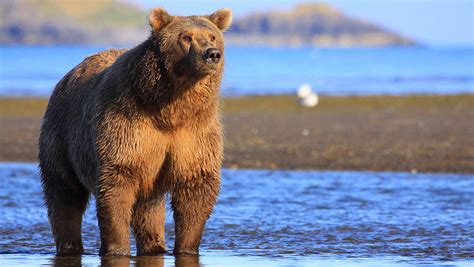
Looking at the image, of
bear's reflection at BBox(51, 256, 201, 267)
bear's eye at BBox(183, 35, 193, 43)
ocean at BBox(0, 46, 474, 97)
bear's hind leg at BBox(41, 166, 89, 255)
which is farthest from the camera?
ocean at BBox(0, 46, 474, 97)

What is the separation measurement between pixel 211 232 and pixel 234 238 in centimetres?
39

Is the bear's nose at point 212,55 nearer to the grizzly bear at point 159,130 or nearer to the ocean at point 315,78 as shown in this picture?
the grizzly bear at point 159,130

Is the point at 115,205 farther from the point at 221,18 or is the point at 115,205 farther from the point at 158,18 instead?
the point at 221,18

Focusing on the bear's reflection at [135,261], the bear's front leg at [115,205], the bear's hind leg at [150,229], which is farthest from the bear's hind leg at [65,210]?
the bear's front leg at [115,205]

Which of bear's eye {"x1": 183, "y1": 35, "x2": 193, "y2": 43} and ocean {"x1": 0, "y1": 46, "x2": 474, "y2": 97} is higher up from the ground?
ocean {"x1": 0, "y1": 46, "x2": 474, "y2": 97}

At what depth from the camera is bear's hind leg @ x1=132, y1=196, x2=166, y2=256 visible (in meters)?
8.73

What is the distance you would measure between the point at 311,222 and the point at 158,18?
3834 mm

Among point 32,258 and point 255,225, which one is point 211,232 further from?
point 32,258

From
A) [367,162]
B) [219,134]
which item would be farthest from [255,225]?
[367,162]

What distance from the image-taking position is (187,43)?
760cm

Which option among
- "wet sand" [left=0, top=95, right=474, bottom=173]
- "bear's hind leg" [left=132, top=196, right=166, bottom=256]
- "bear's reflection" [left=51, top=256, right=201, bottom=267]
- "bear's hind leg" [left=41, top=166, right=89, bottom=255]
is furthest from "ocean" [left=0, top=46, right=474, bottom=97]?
"wet sand" [left=0, top=95, right=474, bottom=173]

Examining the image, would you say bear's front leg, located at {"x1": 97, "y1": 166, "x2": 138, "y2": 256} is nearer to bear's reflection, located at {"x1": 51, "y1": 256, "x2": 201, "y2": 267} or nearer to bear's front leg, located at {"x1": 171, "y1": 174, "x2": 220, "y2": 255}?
bear's reflection, located at {"x1": 51, "y1": 256, "x2": 201, "y2": 267}

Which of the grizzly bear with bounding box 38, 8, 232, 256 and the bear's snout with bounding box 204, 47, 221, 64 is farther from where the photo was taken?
the grizzly bear with bounding box 38, 8, 232, 256

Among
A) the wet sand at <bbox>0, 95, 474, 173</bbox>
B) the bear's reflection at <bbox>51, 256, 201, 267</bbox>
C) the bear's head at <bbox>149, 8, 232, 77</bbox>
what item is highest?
the wet sand at <bbox>0, 95, 474, 173</bbox>
